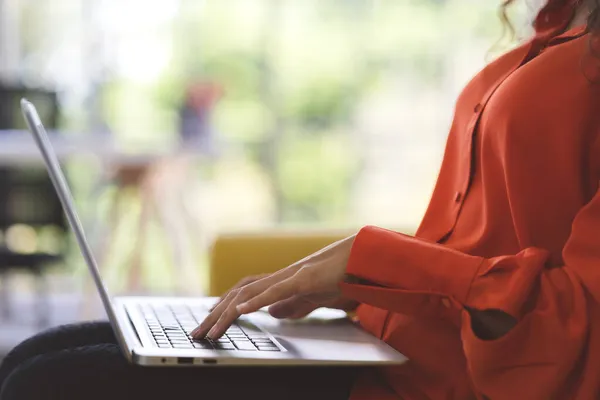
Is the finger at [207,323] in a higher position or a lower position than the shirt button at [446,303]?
lower

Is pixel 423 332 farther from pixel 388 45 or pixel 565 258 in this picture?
pixel 388 45

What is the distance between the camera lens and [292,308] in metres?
1.11

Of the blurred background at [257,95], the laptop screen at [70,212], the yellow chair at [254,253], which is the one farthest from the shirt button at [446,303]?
the blurred background at [257,95]

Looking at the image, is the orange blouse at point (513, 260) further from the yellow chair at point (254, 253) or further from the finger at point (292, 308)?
the yellow chair at point (254, 253)

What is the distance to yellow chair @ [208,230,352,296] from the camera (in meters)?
1.52

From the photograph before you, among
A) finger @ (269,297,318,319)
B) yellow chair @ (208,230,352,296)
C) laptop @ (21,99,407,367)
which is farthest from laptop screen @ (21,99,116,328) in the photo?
yellow chair @ (208,230,352,296)

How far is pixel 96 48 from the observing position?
184 inches

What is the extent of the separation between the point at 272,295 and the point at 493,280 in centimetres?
23

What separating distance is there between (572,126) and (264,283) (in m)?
0.37

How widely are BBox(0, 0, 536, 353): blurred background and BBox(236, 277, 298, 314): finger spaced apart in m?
3.56

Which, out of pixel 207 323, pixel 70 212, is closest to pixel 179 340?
pixel 207 323

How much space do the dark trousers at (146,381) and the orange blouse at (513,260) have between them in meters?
0.06

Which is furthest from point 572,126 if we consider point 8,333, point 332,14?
point 332,14

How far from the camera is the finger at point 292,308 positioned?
1.10 metres
